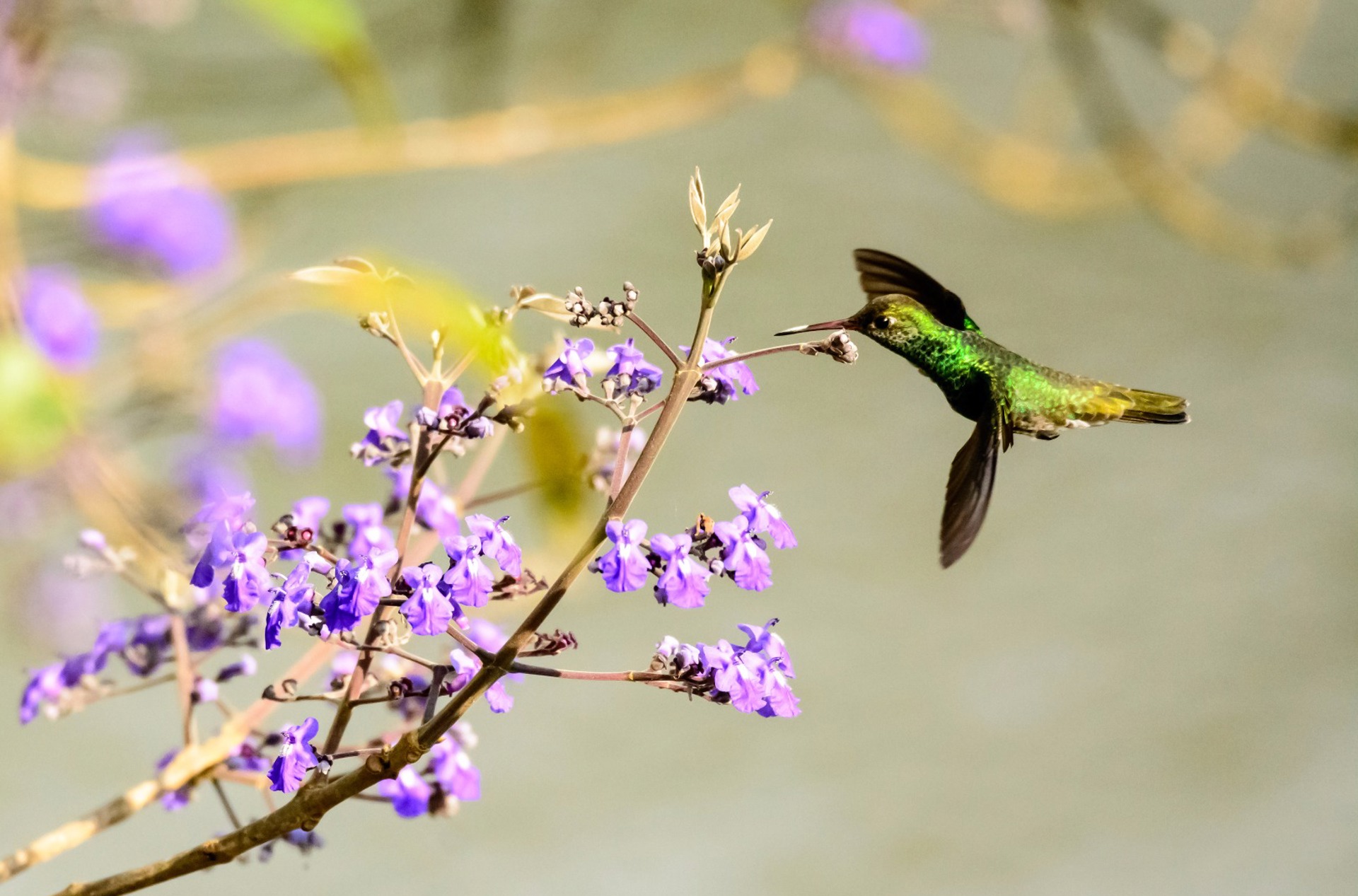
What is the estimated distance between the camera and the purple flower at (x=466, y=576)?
1.06 feet

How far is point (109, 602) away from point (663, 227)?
93cm

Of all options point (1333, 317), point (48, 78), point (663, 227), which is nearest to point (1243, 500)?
point (1333, 317)

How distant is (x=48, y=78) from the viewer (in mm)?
778

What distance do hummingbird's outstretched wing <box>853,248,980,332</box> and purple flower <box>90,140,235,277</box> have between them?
1.96 feet

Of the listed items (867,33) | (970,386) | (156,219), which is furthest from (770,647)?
(867,33)

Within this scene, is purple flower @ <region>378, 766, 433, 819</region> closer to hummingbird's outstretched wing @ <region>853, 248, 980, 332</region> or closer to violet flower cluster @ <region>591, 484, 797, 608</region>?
violet flower cluster @ <region>591, 484, 797, 608</region>

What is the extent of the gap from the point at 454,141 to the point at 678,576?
0.79m

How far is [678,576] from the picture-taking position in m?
0.33

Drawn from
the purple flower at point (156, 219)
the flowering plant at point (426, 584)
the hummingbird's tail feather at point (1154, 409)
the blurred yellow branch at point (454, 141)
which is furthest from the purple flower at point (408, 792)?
the purple flower at point (156, 219)

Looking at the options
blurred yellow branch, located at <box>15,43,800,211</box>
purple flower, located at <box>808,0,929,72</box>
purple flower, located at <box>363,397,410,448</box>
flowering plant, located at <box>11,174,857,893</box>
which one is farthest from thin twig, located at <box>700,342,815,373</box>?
purple flower, located at <box>808,0,929,72</box>

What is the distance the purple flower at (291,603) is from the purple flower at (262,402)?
48 cm

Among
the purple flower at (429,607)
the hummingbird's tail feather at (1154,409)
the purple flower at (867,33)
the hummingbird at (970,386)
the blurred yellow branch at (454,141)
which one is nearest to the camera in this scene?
the purple flower at (429,607)

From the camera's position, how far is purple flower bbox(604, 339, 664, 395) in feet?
1.22

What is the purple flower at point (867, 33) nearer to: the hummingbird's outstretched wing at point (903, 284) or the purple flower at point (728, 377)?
the hummingbird's outstretched wing at point (903, 284)
